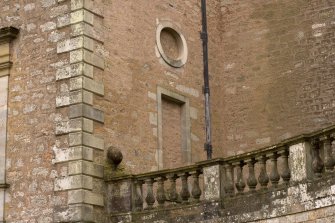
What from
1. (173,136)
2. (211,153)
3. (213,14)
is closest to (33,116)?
(173,136)

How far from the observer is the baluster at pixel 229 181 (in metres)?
11.6

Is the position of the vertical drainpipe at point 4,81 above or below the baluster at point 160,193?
above

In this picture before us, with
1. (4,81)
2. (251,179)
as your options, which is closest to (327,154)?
(251,179)

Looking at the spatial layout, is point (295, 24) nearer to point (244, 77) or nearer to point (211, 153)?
point (244, 77)

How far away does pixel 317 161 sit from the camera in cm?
1035

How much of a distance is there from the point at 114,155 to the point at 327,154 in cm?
431

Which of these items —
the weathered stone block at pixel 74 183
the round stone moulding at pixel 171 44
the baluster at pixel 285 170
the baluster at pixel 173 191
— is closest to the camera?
the baluster at pixel 285 170

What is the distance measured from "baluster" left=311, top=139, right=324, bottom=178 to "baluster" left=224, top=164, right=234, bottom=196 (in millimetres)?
1625

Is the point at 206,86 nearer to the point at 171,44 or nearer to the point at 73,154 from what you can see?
the point at 171,44

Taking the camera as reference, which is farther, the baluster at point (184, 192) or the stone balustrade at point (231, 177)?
the baluster at point (184, 192)

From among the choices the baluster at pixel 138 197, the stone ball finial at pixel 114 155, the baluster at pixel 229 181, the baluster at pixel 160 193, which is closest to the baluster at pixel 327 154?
the baluster at pixel 229 181

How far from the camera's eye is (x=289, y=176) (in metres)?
10.7

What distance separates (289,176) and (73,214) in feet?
12.7

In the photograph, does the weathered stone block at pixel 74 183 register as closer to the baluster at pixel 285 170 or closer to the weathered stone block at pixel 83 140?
the weathered stone block at pixel 83 140
